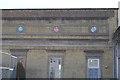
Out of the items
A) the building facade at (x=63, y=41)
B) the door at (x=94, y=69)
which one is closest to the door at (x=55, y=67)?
the building facade at (x=63, y=41)

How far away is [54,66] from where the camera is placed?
24516 mm

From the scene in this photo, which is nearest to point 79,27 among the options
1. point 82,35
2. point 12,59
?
point 82,35

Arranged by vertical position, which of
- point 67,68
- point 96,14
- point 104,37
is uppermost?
point 96,14

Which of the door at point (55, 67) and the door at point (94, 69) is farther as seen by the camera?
the door at point (55, 67)

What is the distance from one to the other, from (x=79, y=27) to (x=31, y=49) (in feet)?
13.7

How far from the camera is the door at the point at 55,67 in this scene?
961 inches

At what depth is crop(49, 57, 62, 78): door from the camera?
24422mm

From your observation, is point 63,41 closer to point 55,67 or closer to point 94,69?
point 55,67

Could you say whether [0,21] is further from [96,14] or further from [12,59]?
[96,14]

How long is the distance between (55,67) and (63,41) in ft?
7.01

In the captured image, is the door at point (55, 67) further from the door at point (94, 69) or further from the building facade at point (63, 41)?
the door at point (94, 69)

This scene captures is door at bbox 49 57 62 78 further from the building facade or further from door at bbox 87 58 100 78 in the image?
door at bbox 87 58 100 78

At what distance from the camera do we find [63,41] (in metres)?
24.5

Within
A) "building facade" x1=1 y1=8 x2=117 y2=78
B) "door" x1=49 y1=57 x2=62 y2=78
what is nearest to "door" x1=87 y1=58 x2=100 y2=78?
"building facade" x1=1 y1=8 x2=117 y2=78
